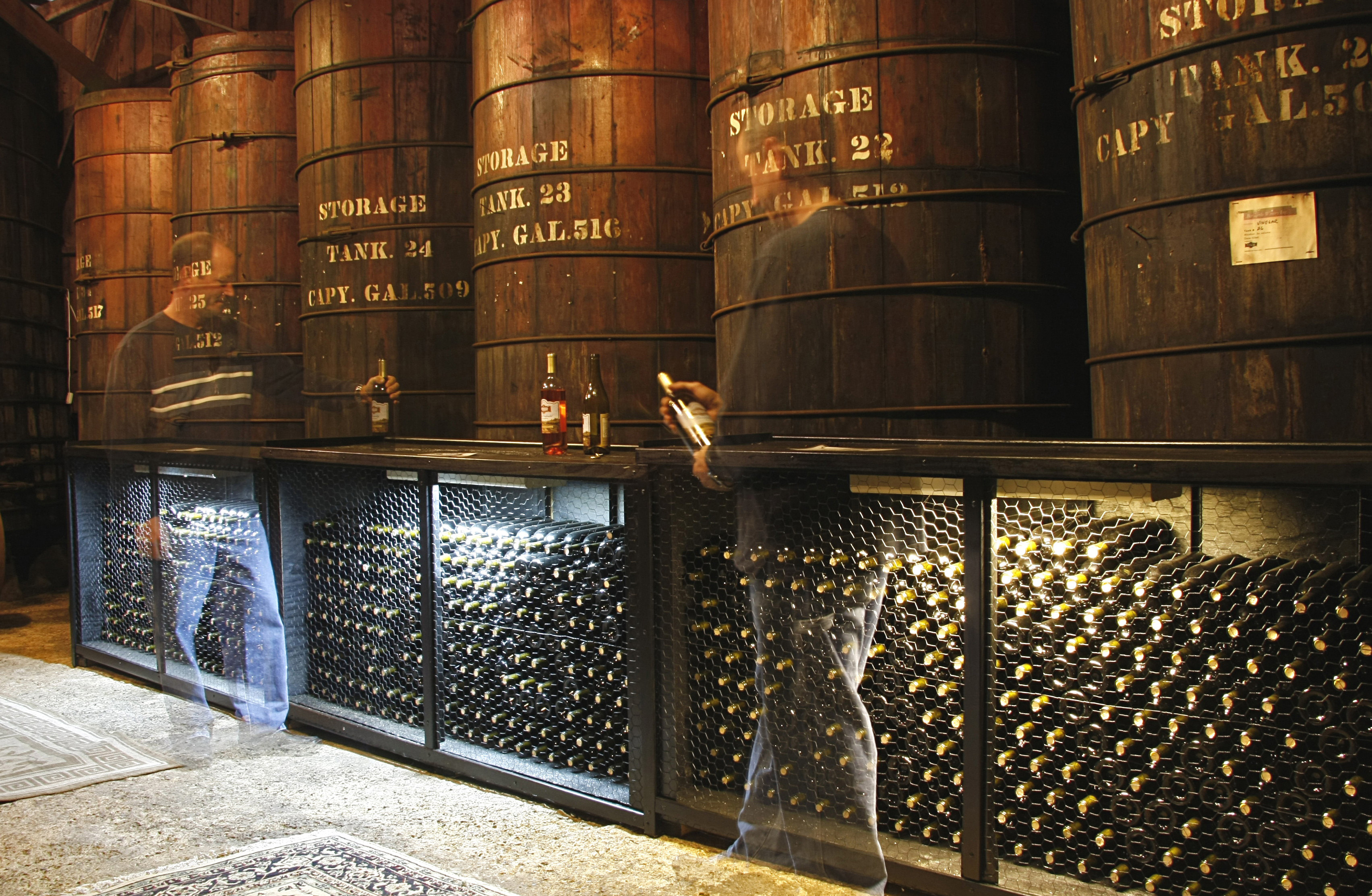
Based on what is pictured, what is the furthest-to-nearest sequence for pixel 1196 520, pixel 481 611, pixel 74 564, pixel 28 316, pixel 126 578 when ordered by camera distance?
pixel 28 316, pixel 74 564, pixel 126 578, pixel 481 611, pixel 1196 520

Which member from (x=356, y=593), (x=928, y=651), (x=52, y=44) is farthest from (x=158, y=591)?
(x=52, y=44)

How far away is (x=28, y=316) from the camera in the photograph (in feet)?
31.0

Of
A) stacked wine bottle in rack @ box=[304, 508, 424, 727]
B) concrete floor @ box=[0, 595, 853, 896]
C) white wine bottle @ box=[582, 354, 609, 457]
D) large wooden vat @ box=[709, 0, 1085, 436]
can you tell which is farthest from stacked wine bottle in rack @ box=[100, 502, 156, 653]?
large wooden vat @ box=[709, 0, 1085, 436]

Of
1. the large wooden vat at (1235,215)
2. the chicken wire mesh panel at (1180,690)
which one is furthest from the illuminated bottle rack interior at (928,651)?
the large wooden vat at (1235,215)

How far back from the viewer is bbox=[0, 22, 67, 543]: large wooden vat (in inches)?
362

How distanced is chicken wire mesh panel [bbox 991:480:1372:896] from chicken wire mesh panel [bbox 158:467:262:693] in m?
3.19

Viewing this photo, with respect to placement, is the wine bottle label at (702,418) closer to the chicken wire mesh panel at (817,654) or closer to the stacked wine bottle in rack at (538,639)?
the chicken wire mesh panel at (817,654)

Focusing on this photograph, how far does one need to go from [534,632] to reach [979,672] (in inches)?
66.9

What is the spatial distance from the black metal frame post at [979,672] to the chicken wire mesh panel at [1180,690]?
51mm

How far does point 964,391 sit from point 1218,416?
1063mm

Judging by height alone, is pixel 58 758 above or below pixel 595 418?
below

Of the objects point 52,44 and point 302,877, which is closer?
point 302,877

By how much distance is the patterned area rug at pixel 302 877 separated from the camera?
292 centimetres

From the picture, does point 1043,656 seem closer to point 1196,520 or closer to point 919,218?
point 1196,520
